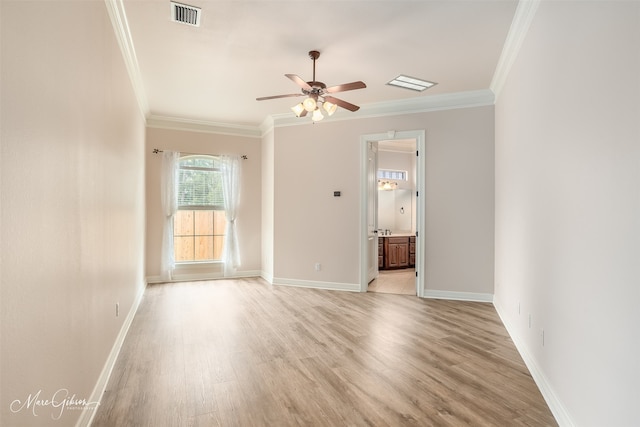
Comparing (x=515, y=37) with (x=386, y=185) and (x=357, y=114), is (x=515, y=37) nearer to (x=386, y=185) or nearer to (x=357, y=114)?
(x=357, y=114)

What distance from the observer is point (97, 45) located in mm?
2350

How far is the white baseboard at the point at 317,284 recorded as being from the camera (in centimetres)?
558

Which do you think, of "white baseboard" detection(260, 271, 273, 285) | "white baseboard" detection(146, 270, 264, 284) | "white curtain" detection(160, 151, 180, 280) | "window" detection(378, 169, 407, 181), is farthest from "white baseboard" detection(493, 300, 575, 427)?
"white curtain" detection(160, 151, 180, 280)

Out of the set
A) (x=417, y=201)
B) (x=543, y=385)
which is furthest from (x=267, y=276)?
(x=543, y=385)

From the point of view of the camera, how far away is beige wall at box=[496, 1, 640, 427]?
57.6 inches

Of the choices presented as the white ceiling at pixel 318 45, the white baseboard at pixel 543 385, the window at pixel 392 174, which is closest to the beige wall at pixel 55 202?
the white ceiling at pixel 318 45

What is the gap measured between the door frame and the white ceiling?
606mm

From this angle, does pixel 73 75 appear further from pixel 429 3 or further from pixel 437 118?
pixel 437 118

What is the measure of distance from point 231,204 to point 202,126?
1.61 metres

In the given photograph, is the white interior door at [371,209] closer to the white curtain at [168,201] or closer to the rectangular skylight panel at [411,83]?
the rectangular skylight panel at [411,83]

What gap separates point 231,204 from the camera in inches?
262

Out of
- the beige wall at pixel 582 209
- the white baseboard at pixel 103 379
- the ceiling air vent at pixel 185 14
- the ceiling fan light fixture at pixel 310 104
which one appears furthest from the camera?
the ceiling fan light fixture at pixel 310 104

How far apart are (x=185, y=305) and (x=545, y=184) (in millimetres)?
4501

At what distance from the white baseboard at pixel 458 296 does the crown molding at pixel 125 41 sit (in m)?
4.88
